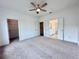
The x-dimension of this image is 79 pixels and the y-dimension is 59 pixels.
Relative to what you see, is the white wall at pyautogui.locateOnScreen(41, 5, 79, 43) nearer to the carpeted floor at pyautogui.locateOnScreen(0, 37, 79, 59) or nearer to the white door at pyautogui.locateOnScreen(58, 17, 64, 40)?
the white door at pyautogui.locateOnScreen(58, 17, 64, 40)

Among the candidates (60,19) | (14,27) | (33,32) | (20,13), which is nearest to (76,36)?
(60,19)

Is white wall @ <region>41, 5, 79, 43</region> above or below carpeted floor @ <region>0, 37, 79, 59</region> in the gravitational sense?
above

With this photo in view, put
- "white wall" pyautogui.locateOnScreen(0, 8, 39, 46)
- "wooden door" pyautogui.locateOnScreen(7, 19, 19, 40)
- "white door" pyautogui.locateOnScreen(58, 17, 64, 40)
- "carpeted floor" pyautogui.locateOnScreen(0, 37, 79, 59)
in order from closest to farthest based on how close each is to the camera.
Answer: "carpeted floor" pyautogui.locateOnScreen(0, 37, 79, 59) < "white wall" pyautogui.locateOnScreen(0, 8, 39, 46) < "white door" pyautogui.locateOnScreen(58, 17, 64, 40) < "wooden door" pyautogui.locateOnScreen(7, 19, 19, 40)

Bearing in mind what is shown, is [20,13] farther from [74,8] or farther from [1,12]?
[74,8]

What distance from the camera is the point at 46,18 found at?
7043 mm

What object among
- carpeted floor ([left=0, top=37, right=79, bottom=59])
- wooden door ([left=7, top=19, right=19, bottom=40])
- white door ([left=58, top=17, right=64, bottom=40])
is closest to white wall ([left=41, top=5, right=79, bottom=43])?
white door ([left=58, top=17, right=64, bottom=40])

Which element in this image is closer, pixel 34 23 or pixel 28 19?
pixel 28 19

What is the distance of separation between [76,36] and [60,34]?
1400 millimetres

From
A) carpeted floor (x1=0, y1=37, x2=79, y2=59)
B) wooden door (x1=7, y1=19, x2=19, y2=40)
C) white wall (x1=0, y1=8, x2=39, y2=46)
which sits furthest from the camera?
wooden door (x1=7, y1=19, x2=19, y2=40)

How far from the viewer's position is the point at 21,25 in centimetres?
579

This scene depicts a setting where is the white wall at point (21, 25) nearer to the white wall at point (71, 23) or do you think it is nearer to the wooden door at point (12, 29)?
the wooden door at point (12, 29)

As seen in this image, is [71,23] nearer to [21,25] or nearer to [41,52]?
[41,52]

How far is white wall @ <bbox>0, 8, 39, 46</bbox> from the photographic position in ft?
14.4

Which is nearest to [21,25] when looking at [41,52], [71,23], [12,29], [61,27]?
[12,29]
